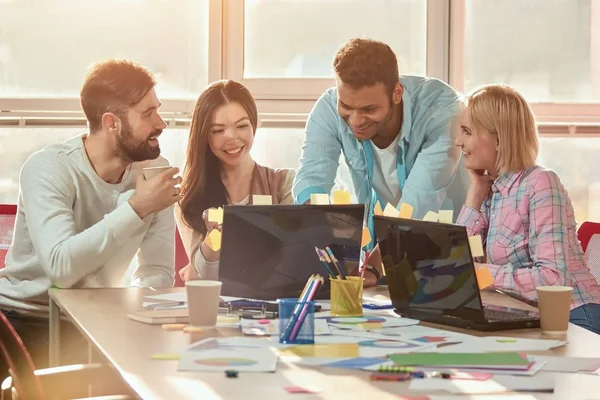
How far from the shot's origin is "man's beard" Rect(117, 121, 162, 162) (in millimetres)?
2814

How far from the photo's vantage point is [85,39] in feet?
12.8

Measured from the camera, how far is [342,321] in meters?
1.96

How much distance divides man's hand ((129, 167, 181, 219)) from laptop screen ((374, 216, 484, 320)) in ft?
2.29

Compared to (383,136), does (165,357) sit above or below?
below

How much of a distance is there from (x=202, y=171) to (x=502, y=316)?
4.67ft

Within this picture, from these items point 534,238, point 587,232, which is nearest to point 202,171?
point 534,238

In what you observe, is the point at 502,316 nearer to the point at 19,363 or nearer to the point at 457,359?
the point at 457,359

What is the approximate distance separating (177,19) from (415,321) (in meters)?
2.36

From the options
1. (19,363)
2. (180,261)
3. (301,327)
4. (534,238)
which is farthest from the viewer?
(180,261)

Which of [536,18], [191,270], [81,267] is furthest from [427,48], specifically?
[81,267]

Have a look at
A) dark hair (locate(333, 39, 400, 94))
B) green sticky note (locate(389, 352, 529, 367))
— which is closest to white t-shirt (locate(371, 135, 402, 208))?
dark hair (locate(333, 39, 400, 94))

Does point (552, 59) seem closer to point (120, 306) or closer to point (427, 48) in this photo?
point (427, 48)

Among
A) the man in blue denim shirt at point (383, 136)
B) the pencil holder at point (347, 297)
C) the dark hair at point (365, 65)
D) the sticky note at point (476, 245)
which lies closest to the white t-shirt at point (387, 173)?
the man in blue denim shirt at point (383, 136)

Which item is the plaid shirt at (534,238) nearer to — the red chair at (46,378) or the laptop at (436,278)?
the laptop at (436,278)
